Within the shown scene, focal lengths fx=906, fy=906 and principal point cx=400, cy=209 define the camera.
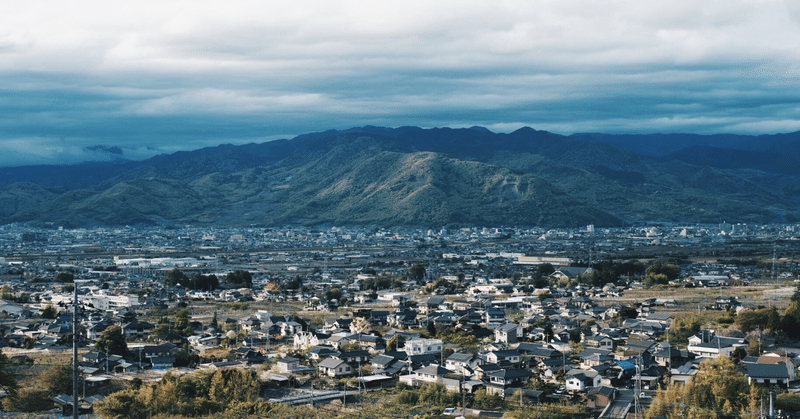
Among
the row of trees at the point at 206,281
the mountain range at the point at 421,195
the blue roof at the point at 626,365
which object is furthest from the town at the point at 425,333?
the mountain range at the point at 421,195

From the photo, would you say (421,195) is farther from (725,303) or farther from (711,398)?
(711,398)

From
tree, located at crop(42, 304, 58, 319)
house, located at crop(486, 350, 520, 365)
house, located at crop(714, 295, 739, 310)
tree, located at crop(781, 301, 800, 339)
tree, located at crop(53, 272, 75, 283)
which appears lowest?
tree, located at crop(53, 272, 75, 283)

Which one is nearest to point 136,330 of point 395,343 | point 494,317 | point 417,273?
point 395,343

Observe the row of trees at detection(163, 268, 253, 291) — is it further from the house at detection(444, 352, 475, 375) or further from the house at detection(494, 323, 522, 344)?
the house at detection(444, 352, 475, 375)

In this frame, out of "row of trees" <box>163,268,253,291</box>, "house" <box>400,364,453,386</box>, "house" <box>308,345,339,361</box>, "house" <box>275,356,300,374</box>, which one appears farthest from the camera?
"row of trees" <box>163,268,253,291</box>

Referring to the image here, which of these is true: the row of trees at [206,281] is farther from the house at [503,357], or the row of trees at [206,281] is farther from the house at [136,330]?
the house at [503,357]

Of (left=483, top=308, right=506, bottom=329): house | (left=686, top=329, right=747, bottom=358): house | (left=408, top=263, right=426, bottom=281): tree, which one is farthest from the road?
(left=408, top=263, right=426, bottom=281): tree
